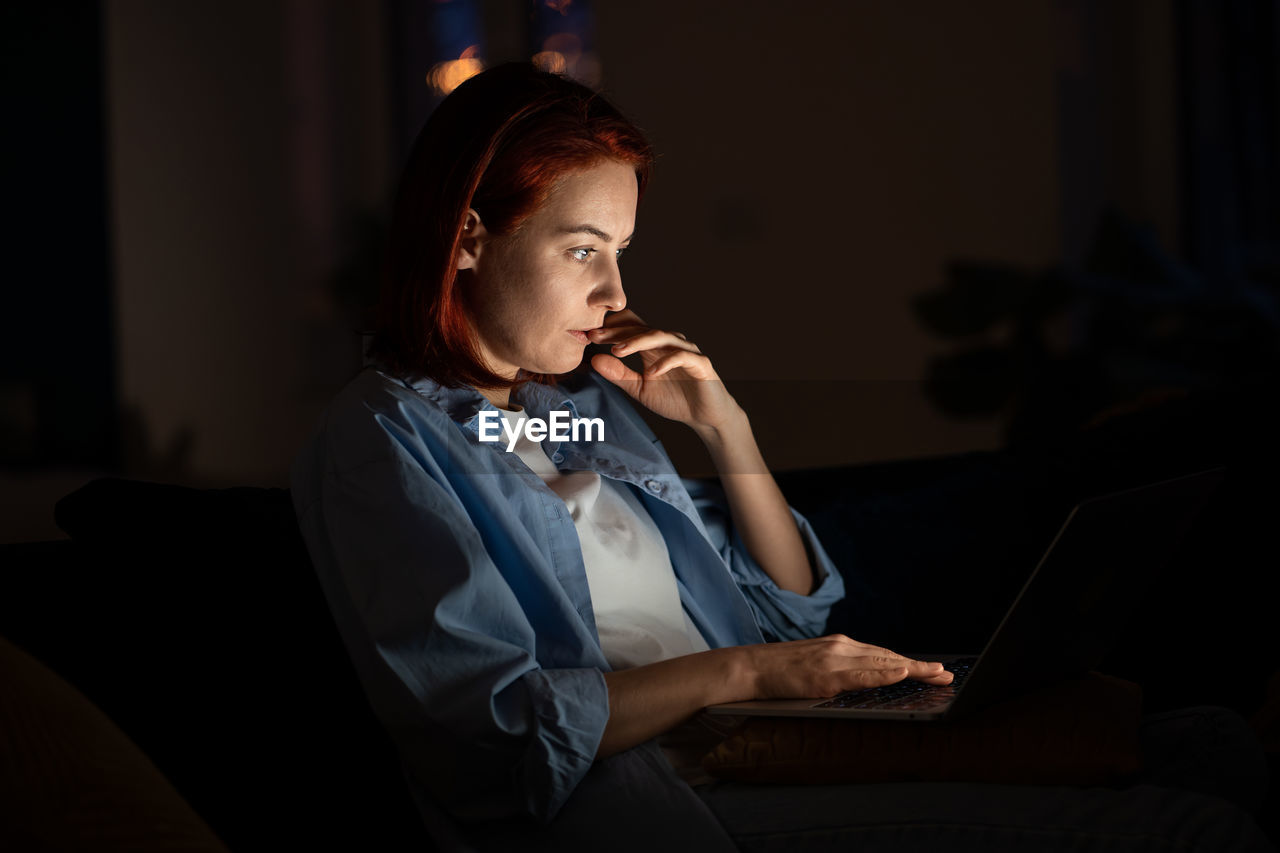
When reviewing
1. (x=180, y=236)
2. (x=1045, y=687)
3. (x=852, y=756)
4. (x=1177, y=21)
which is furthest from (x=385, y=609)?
(x=1177, y=21)

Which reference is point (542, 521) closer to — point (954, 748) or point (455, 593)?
point (455, 593)

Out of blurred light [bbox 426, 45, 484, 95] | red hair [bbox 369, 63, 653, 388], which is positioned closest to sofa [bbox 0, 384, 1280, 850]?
red hair [bbox 369, 63, 653, 388]

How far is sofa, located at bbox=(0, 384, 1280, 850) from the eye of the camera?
64 cm

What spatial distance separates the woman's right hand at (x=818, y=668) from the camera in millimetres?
863

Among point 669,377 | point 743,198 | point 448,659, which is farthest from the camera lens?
point 743,198

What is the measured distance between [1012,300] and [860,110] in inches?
31.2

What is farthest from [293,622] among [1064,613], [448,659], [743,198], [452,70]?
[452,70]

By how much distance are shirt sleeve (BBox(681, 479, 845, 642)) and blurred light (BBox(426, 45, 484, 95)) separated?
275 centimetres

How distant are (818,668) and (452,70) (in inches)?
127

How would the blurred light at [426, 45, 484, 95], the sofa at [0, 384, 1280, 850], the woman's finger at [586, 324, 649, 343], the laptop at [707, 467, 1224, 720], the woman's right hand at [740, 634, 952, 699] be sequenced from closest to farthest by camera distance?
the sofa at [0, 384, 1280, 850] → the laptop at [707, 467, 1224, 720] → the woman's right hand at [740, 634, 952, 699] → the woman's finger at [586, 324, 649, 343] → the blurred light at [426, 45, 484, 95]

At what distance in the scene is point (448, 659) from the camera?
0.79m

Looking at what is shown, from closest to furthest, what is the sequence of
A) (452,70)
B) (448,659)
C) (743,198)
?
(448,659) < (743,198) < (452,70)

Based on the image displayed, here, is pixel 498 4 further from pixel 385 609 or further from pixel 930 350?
pixel 385 609

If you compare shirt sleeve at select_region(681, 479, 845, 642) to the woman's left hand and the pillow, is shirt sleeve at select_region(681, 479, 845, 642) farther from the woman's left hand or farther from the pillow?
the pillow
